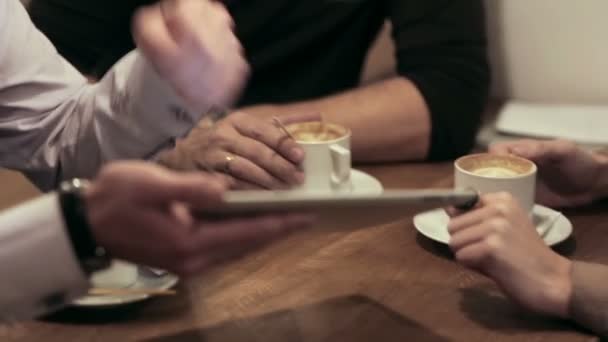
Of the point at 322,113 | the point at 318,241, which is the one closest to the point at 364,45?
the point at 322,113

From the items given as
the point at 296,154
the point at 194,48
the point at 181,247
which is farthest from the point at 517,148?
the point at 181,247

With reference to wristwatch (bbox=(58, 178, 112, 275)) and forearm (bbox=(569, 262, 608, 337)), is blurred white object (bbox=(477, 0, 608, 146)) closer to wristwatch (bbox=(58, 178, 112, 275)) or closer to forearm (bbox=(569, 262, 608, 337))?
forearm (bbox=(569, 262, 608, 337))

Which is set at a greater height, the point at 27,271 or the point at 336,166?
the point at 27,271

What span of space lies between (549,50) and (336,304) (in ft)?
3.24

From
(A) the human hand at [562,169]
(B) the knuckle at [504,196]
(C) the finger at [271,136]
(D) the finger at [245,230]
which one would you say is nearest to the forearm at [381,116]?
(C) the finger at [271,136]

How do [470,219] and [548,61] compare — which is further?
[548,61]

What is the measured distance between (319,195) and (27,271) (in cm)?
23

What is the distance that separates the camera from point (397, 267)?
0.96 m

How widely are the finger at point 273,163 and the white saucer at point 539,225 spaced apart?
0.59 feet

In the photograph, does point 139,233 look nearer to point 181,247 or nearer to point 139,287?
point 181,247

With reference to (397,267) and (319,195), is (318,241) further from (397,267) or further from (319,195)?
(319,195)

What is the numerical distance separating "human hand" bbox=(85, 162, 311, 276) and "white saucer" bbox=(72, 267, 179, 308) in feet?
0.88

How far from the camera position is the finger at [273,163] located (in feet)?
3.66

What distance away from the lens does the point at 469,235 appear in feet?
2.82
